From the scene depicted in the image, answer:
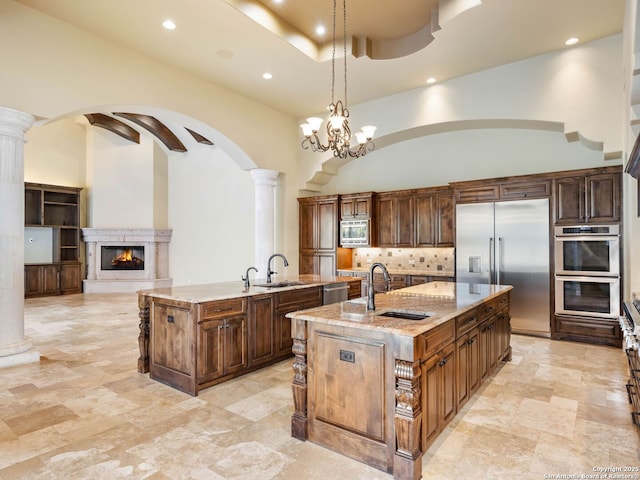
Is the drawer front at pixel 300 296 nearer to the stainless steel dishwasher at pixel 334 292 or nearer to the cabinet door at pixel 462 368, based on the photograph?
the stainless steel dishwasher at pixel 334 292

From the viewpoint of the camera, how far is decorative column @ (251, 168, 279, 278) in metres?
7.47

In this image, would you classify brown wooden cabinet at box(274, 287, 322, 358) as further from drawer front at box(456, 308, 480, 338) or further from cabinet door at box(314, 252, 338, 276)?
cabinet door at box(314, 252, 338, 276)

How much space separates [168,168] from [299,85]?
21.5ft

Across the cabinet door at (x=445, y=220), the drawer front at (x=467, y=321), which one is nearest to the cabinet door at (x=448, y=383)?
the drawer front at (x=467, y=321)

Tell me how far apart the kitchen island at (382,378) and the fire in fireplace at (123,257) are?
9.96 m

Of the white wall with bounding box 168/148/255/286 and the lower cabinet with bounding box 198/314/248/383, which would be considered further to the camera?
the white wall with bounding box 168/148/255/286

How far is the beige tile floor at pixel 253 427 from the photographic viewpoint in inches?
90.7

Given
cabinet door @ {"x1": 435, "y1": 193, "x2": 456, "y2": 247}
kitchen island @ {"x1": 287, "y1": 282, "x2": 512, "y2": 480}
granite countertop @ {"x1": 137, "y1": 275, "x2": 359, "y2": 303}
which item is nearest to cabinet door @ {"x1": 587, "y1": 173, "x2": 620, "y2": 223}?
cabinet door @ {"x1": 435, "y1": 193, "x2": 456, "y2": 247}

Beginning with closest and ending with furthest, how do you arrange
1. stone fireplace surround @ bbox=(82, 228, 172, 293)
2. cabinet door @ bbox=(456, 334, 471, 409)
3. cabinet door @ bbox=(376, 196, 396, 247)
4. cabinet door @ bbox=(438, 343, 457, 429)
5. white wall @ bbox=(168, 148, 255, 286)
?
cabinet door @ bbox=(438, 343, 457, 429) < cabinet door @ bbox=(456, 334, 471, 409) < cabinet door @ bbox=(376, 196, 396, 247) < white wall @ bbox=(168, 148, 255, 286) < stone fireplace surround @ bbox=(82, 228, 172, 293)

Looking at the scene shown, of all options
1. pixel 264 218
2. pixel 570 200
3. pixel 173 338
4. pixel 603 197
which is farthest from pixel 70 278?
pixel 603 197

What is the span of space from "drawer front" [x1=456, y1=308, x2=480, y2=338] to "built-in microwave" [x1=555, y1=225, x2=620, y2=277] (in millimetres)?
2862

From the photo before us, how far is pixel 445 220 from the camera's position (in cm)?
638

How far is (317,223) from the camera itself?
777 cm

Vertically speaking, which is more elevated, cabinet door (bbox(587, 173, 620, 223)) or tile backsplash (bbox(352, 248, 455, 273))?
cabinet door (bbox(587, 173, 620, 223))
